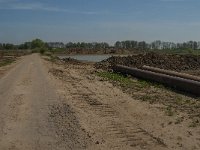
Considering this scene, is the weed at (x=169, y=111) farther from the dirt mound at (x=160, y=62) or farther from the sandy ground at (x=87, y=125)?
the dirt mound at (x=160, y=62)

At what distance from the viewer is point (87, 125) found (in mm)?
9523

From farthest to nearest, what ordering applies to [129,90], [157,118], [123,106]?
1. [129,90]
2. [123,106]
3. [157,118]

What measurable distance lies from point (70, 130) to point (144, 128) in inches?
65.9

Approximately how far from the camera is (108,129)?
9031 mm

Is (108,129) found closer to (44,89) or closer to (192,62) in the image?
(44,89)

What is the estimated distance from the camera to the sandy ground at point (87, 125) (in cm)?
785

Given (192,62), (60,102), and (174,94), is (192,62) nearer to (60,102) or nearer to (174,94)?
(174,94)

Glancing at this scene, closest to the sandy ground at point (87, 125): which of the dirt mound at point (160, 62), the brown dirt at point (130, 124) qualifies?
the brown dirt at point (130, 124)

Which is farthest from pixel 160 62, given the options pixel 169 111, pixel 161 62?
pixel 169 111

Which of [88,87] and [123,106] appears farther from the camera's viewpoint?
[88,87]

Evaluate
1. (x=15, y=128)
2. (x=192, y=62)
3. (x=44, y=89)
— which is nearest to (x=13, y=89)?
(x=44, y=89)

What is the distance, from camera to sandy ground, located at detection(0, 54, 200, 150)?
25.8 feet

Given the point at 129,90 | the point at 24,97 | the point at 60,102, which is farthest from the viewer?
the point at 129,90

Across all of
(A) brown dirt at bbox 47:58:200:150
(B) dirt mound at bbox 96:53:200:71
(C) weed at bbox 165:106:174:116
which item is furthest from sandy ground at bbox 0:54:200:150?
(B) dirt mound at bbox 96:53:200:71
